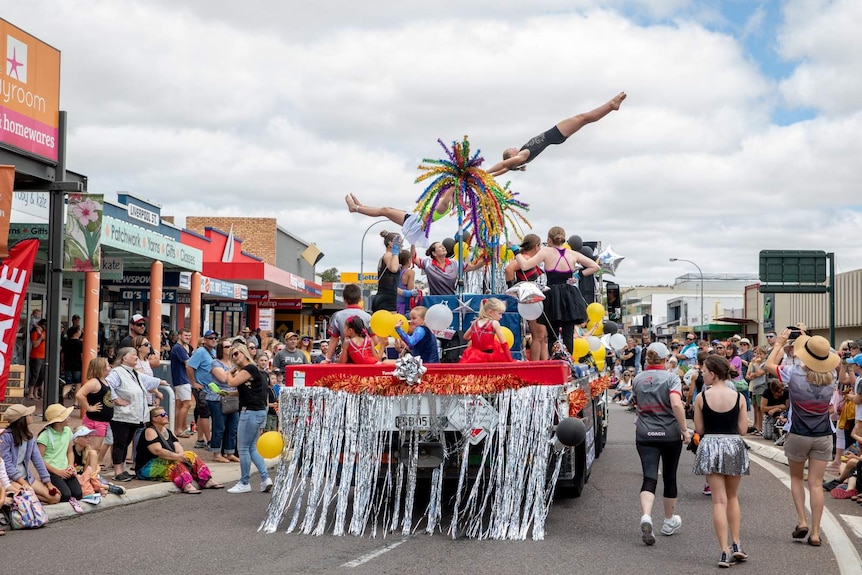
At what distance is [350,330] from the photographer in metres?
9.70

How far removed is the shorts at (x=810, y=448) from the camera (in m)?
8.45

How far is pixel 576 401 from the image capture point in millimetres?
9062

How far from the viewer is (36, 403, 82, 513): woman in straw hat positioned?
9781mm

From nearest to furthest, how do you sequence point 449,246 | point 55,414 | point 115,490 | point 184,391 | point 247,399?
point 55,414 → point 115,490 → point 247,399 → point 449,246 → point 184,391

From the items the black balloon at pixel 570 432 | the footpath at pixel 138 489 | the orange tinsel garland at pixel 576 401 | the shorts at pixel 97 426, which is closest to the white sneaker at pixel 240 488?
the footpath at pixel 138 489

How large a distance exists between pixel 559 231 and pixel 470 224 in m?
0.99

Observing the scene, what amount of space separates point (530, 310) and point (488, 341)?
0.66m

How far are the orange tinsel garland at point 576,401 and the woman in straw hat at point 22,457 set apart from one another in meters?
5.10

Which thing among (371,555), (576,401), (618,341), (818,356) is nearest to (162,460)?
(371,555)

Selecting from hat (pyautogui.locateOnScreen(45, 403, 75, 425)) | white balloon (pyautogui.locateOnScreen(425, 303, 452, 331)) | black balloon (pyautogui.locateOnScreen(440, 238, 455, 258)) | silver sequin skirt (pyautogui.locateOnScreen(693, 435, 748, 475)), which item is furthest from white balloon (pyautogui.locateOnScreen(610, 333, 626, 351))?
hat (pyautogui.locateOnScreen(45, 403, 75, 425))

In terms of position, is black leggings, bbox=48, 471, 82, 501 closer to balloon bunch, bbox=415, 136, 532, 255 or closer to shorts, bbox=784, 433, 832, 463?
balloon bunch, bbox=415, 136, 532, 255

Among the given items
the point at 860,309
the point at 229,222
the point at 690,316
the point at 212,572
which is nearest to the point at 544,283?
the point at 212,572

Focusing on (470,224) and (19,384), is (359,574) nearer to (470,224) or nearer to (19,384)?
(470,224)

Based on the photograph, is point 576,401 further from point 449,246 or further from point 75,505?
point 75,505
